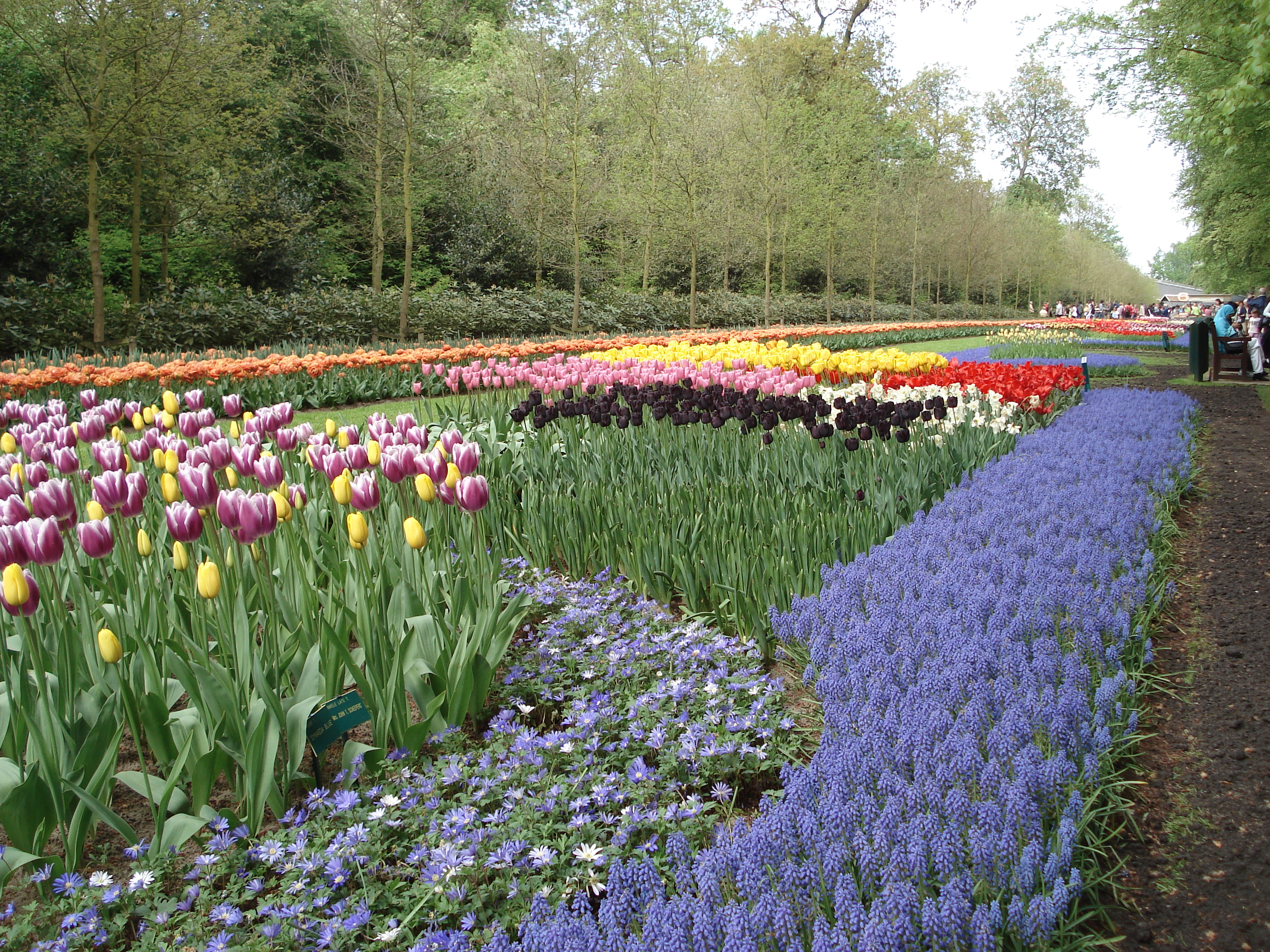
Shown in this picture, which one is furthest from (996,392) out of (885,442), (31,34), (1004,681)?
(31,34)

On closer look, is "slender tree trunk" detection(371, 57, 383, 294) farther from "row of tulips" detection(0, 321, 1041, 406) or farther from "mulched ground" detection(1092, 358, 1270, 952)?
"mulched ground" detection(1092, 358, 1270, 952)

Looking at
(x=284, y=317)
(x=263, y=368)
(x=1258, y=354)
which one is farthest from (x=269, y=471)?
(x=1258, y=354)

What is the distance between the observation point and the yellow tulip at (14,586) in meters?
1.99

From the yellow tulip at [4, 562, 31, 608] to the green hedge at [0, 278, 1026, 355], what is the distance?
10170 mm

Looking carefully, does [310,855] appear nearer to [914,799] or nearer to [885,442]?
[914,799]

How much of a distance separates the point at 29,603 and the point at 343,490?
93 cm

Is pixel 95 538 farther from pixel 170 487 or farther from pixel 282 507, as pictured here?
pixel 282 507

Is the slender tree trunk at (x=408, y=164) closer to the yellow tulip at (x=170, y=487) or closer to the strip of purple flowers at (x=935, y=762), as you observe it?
the yellow tulip at (x=170, y=487)

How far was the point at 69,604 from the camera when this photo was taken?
3211 mm

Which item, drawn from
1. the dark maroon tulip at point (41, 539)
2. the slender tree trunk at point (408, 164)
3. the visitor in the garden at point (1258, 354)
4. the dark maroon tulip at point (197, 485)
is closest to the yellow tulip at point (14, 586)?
the dark maroon tulip at point (41, 539)

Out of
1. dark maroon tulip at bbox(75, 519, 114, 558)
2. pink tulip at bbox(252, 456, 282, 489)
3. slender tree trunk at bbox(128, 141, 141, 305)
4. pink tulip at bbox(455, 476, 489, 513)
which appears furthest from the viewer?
slender tree trunk at bbox(128, 141, 141, 305)

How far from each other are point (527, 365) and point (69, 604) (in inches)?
192

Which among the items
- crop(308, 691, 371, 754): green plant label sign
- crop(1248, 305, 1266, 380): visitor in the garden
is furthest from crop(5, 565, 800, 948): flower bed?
crop(1248, 305, 1266, 380): visitor in the garden

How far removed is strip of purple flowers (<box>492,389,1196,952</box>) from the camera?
1.61m
